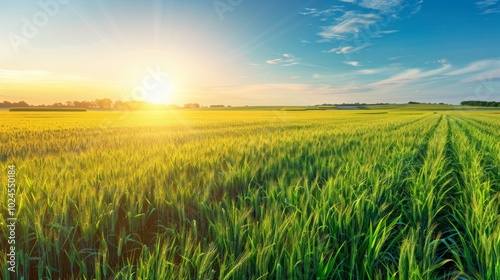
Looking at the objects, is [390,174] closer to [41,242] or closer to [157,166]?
[157,166]

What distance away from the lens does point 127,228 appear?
2494mm

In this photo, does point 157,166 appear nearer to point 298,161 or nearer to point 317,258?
point 298,161

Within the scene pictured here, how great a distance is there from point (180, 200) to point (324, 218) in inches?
A: 54.5

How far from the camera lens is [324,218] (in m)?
2.17

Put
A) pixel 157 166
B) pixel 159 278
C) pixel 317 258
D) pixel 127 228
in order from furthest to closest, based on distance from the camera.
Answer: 1. pixel 157 166
2. pixel 127 228
3. pixel 317 258
4. pixel 159 278

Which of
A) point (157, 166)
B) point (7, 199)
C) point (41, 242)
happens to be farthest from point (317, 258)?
point (157, 166)

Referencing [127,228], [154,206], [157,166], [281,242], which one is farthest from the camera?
[157,166]

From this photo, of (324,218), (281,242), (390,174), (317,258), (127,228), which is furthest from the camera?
(390,174)

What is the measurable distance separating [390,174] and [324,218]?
185cm

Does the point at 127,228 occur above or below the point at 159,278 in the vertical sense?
below

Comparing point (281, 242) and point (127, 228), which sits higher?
point (281, 242)

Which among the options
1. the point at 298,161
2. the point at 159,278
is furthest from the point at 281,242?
the point at 298,161

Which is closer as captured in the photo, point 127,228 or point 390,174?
point 127,228

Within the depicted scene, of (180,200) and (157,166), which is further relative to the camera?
(157,166)
